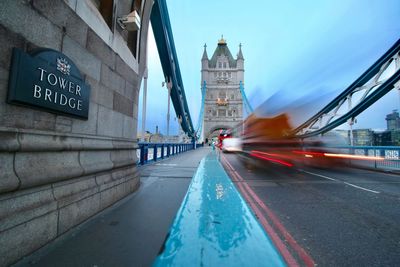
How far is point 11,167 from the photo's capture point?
6.93ft

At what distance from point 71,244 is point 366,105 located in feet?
132

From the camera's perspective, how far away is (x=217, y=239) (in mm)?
2701

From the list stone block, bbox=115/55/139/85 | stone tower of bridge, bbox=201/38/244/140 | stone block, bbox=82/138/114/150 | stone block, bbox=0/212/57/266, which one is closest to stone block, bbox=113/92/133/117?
stone block, bbox=115/55/139/85

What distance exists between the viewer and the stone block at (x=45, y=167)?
2217mm

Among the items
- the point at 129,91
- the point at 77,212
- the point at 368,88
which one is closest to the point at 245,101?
the point at 368,88

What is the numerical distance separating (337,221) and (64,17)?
221 inches

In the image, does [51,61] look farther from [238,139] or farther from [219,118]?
[219,118]

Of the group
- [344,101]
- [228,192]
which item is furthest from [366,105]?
[228,192]

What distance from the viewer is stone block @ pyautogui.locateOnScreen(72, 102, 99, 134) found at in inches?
125

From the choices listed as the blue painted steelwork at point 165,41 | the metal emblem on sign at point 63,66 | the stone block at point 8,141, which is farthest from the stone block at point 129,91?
the blue painted steelwork at point 165,41

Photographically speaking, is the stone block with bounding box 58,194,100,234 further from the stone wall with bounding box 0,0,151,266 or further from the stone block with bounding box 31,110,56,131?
the stone block with bounding box 31,110,56,131

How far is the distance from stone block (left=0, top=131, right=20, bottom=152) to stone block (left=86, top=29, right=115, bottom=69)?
2.01m

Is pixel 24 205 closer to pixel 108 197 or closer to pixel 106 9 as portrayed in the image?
pixel 108 197

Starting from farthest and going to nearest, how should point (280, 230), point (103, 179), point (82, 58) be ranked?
point (103, 179)
point (82, 58)
point (280, 230)
